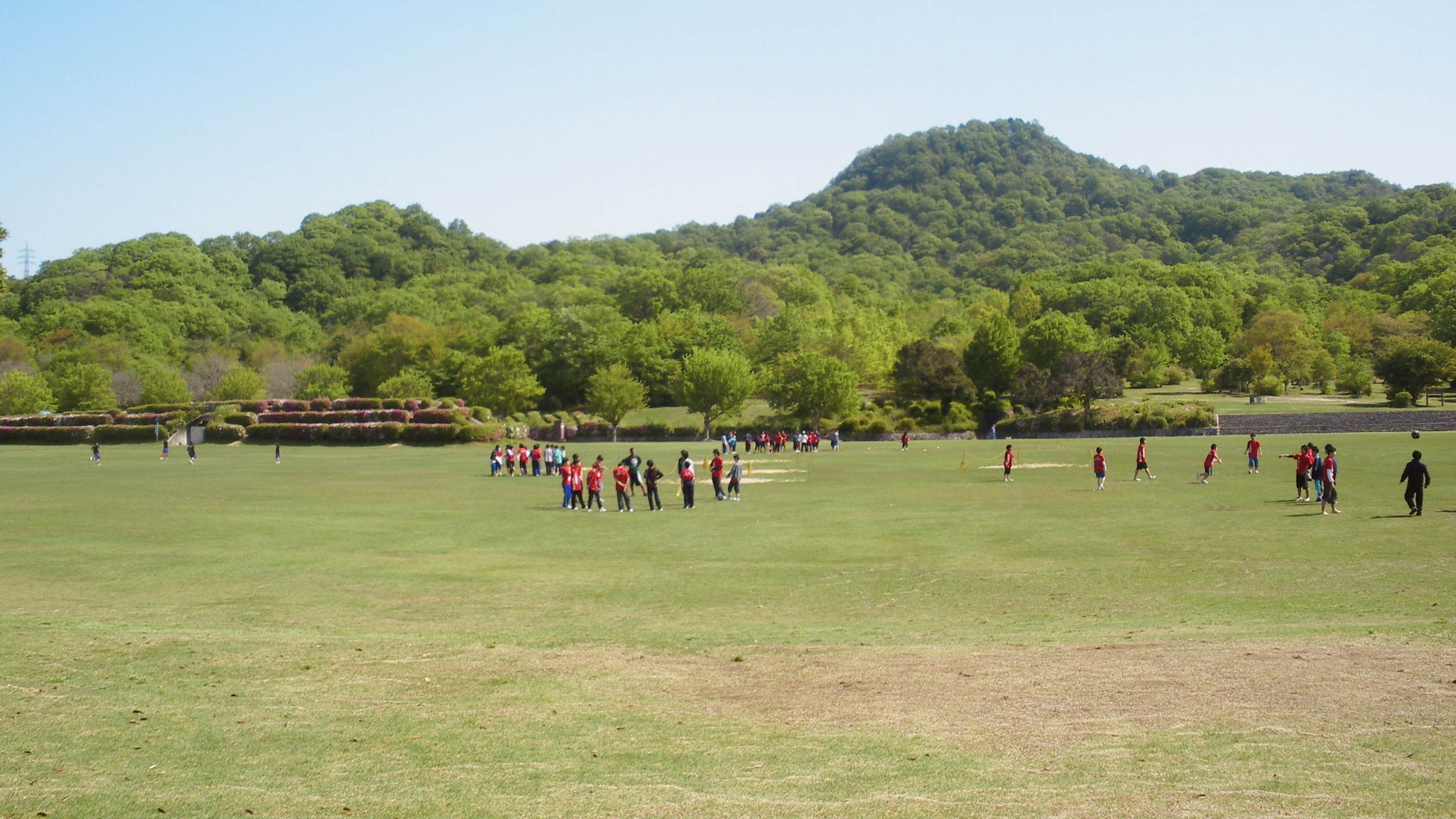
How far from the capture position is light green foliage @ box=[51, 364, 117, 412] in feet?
320

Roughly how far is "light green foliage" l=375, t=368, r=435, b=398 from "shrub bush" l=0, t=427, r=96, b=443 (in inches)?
1062

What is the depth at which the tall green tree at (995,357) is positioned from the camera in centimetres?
9875

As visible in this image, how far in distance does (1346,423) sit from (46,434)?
89.9 meters

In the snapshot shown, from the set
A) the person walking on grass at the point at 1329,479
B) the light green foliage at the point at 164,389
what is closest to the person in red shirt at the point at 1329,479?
the person walking on grass at the point at 1329,479

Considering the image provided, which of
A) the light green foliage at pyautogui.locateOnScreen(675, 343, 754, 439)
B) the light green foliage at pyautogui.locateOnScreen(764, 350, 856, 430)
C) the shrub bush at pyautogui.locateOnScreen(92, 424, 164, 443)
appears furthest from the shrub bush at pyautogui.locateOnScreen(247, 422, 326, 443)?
the light green foliage at pyautogui.locateOnScreen(764, 350, 856, 430)

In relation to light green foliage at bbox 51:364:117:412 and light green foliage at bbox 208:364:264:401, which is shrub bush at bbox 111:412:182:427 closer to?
light green foliage at bbox 51:364:117:412

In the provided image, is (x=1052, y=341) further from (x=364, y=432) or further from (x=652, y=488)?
(x=652, y=488)

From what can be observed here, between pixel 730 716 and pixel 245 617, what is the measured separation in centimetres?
882

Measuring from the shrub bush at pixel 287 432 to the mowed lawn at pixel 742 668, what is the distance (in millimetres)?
52608

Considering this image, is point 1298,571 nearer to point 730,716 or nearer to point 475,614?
point 730,716

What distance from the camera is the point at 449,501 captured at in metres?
33.2

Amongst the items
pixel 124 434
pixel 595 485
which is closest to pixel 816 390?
pixel 124 434

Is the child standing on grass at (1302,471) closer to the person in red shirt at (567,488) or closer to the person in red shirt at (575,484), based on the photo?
the person in red shirt at (575,484)

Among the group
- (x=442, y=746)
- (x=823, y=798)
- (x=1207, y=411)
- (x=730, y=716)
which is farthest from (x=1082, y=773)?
(x=1207, y=411)
